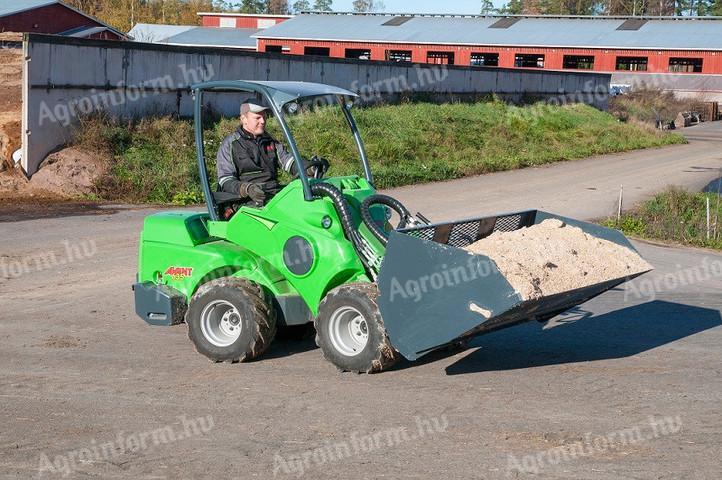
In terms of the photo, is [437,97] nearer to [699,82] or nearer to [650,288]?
[650,288]

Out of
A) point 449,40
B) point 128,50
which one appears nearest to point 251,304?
point 128,50

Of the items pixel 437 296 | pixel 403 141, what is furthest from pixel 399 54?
pixel 437 296

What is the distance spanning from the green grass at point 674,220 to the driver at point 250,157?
9.98 meters

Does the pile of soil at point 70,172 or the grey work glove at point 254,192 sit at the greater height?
the grey work glove at point 254,192

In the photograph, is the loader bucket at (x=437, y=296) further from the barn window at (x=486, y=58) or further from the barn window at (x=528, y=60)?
the barn window at (x=486, y=58)

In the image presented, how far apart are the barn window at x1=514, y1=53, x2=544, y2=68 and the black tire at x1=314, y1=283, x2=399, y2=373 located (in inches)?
2378

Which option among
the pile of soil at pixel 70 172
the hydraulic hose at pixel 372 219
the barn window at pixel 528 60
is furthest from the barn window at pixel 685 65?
the hydraulic hose at pixel 372 219

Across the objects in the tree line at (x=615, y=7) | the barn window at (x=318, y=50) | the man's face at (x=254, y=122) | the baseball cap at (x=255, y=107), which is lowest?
the man's face at (x=254, y=122)

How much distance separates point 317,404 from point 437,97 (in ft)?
94.4

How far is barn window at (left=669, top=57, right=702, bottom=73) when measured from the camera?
6438 cm

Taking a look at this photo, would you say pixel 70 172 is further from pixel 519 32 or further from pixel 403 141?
pixel 519 32

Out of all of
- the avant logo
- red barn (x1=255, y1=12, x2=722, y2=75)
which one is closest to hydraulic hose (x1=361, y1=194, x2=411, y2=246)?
the avant logo

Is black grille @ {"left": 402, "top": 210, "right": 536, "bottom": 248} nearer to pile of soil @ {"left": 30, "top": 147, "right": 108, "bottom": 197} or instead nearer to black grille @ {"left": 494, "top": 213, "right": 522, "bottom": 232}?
black grille @ {"left": 494, "top": 213, "right": 522, "bottom": 232}

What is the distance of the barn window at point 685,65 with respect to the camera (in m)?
64.4
